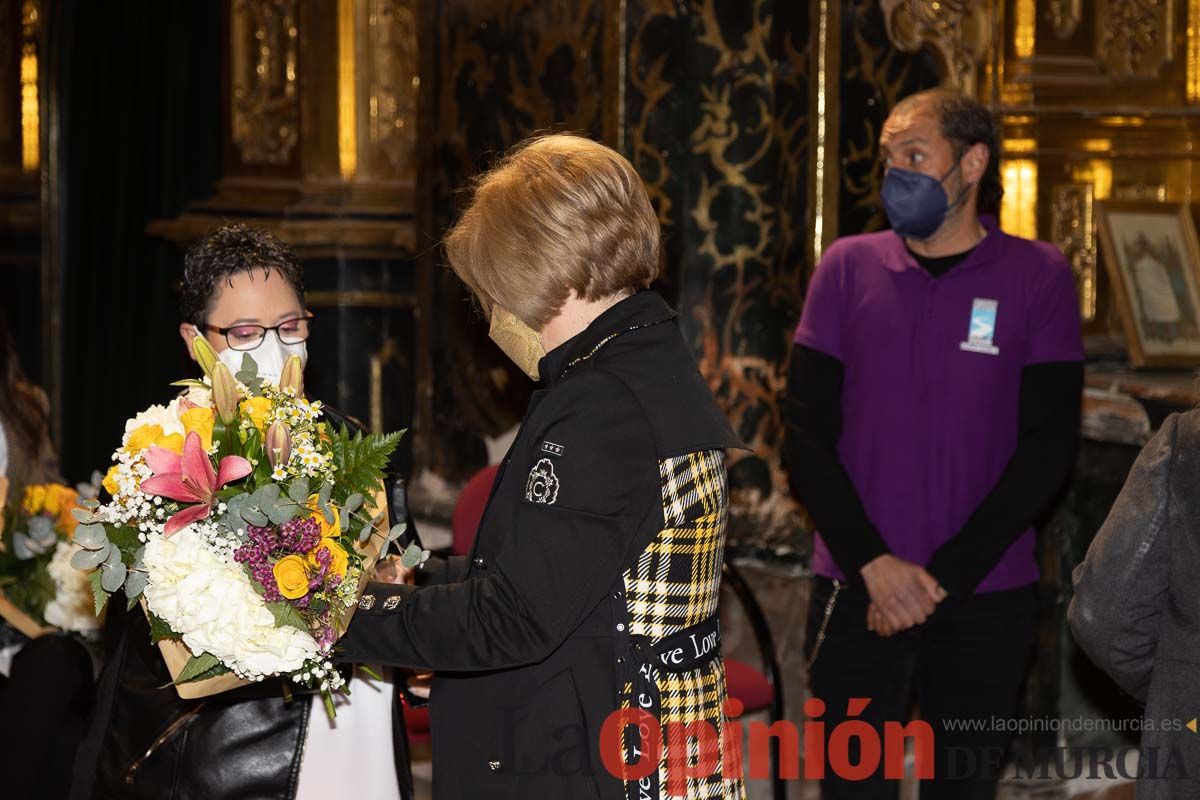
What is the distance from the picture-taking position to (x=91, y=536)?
7.23ft

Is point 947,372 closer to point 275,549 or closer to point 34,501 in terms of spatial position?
point 275,549

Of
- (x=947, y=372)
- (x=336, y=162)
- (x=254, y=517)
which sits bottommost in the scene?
(x=254, y=517)

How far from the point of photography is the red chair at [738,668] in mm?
3883

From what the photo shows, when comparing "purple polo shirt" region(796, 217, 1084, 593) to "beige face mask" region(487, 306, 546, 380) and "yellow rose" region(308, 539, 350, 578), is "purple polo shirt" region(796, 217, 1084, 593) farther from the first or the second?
"yellow rose" region(308, 539, 350, 578)

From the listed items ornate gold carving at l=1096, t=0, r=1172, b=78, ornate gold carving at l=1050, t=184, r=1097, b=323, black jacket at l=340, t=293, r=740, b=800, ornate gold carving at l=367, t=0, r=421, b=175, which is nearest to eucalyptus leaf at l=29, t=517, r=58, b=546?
black jacket at l=340, t=293, r=740, b=800

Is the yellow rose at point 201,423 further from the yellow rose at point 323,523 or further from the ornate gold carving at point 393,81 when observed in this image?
the ornate gold carving at point 393,81

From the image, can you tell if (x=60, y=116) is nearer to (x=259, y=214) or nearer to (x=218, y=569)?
(x=259, y=214)

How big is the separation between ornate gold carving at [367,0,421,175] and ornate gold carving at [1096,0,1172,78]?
3391 mm

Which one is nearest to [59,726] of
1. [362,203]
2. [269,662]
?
[269,662]

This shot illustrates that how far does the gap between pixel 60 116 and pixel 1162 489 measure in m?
7.45

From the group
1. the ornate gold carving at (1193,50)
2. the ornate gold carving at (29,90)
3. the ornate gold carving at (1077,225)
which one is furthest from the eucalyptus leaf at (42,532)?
the ornate gold carving at (29,90)

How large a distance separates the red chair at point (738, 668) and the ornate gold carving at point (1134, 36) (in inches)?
82.8

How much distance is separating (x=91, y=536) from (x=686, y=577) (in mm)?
885

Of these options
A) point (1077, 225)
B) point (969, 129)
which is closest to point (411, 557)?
point (969, 129)
